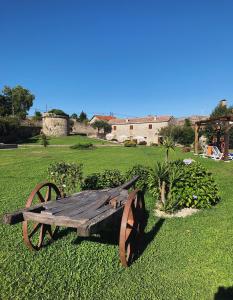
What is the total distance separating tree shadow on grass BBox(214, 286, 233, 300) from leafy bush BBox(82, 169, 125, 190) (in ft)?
16.0

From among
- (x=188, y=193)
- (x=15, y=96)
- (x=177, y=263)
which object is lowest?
(x=177, y=263)

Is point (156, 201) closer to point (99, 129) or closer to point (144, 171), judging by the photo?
point (144, 171)

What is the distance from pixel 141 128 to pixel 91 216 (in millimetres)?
57114

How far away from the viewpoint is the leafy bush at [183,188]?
707 cm

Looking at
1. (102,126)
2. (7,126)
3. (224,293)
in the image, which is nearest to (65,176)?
(224,293)

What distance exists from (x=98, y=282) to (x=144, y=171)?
16.9ft

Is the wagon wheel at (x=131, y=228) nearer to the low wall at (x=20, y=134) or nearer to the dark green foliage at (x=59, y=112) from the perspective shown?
the low wall at (x=20, y=134)

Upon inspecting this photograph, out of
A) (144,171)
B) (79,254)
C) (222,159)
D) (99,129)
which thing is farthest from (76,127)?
(79,254)

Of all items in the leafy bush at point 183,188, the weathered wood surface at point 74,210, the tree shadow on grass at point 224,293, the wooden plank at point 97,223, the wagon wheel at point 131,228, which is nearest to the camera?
the wooden plank at point 97,223

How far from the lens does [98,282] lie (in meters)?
3.79

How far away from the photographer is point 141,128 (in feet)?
198

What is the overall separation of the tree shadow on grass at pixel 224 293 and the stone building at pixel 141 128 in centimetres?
5161

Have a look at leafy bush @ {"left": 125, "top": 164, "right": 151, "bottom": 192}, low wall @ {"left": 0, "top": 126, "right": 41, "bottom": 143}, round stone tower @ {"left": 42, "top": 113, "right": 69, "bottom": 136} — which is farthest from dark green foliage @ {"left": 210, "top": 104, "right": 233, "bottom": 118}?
low wall @ {"left": 0, "top": 126, "right": 41, "bottom": 143}

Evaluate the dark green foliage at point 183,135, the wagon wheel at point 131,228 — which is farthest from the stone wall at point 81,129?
the wagon wheel at point 131,228
